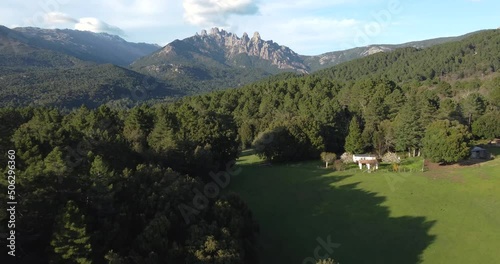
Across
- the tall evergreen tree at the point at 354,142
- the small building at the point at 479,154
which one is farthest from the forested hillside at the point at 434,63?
the small building at the point at 479,154

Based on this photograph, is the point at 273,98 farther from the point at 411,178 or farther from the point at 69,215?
the point at 69,215

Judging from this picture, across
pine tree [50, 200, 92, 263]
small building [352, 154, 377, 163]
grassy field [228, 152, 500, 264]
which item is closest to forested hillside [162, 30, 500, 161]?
small building [352, 154, 377, 163]

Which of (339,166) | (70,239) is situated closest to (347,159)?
(339,166)

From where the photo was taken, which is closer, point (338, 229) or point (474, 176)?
point (338, 229)

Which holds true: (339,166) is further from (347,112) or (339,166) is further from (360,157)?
(347,112)

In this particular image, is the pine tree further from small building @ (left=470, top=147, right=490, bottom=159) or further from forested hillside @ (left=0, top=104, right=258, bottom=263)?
small building @ (left=470, top=147, right=490, bottom=159)

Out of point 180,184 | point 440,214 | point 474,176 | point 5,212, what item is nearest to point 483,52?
point 474,176
